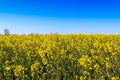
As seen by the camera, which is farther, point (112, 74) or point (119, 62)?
point (119, 62)

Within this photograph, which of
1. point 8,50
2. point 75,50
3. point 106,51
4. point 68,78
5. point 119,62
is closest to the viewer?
point 68,78

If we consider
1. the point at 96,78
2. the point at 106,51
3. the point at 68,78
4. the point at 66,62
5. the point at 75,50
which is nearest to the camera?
the point at 96,78

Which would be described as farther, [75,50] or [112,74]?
[75,50]

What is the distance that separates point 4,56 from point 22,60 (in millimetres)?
1142

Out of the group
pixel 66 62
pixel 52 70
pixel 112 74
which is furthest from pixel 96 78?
pixel 66 62

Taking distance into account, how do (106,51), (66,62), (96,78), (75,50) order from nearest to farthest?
(96,78) → (66,62) → (106,51) → (75,50)

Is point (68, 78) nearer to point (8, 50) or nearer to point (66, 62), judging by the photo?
point (66, 62)

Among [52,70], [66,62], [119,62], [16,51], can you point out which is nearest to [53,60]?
[66,62]

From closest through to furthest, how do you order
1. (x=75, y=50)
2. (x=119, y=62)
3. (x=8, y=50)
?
(x=119, y=62) → (x=75, y=50) → (x=8, y=50)

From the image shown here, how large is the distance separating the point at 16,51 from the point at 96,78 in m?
5.03

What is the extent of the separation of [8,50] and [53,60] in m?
3.09

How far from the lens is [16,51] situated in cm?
1148

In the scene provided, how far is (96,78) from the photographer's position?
7070mm

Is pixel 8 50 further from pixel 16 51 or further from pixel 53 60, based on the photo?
pixel 53 60
